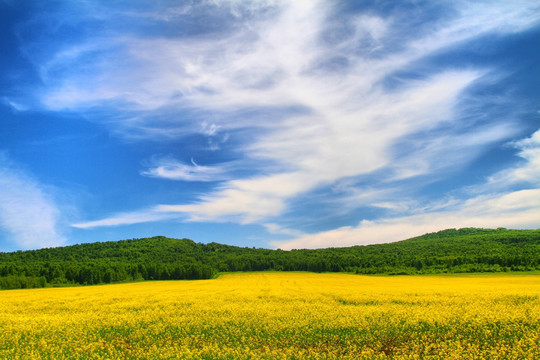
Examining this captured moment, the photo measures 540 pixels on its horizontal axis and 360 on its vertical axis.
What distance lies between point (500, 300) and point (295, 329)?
17459 millimetres

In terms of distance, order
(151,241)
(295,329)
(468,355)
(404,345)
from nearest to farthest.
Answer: (468,355), (404,345), (295,329), (151,241)

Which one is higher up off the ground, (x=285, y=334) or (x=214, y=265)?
(x=285, y=334)

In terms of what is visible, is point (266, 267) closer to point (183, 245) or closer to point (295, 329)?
point (183, 245)

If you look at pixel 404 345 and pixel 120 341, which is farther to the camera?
pixel 120 341

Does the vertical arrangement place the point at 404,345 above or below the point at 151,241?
below

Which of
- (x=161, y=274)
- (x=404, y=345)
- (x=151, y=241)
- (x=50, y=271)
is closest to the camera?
(x=404, y=345)

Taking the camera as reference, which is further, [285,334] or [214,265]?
[214,265]

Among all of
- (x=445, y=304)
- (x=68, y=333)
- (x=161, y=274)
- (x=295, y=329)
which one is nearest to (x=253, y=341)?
(x=295, y=329)

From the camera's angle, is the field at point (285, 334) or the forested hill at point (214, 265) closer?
the field at point (285, 334)

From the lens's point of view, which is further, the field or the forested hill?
the forested hill

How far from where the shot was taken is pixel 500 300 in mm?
23766

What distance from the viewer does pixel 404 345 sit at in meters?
14.0

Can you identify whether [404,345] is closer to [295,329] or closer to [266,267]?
[295,329]

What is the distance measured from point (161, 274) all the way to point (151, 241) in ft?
308
